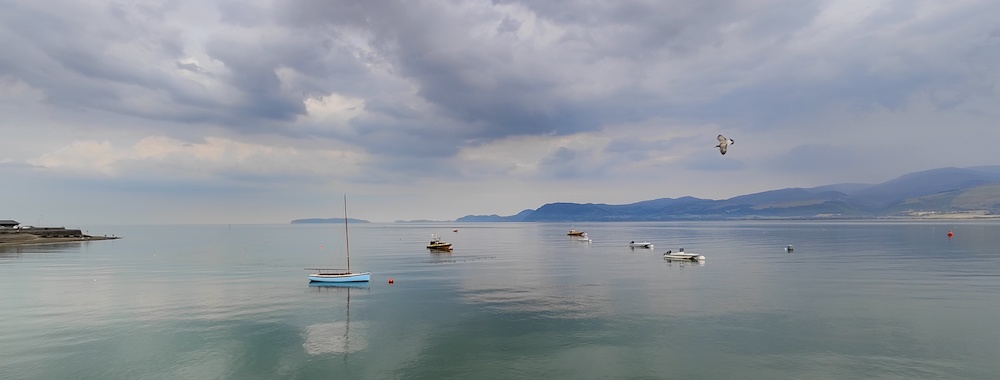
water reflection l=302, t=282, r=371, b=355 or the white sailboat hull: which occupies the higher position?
the white sailboat hull

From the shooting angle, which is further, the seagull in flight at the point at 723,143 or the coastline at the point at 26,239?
the coastline at the point at 26,239

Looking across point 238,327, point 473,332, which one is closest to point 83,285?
point 238,327

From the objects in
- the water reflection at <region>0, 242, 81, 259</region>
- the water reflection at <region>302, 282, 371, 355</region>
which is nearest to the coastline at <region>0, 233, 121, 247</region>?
the water reflection at <region>0, 242, 81, 259</region>

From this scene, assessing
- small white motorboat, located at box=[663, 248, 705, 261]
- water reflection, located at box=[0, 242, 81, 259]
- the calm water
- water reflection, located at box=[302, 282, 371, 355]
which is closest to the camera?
the calm water

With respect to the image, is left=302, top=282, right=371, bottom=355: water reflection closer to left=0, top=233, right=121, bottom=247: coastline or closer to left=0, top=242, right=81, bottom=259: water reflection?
left=0, top=242, right=81, bottom=259: water reflection

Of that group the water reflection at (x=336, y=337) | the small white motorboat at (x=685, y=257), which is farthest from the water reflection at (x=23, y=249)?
the small white motorboat at (x=685, y=257)

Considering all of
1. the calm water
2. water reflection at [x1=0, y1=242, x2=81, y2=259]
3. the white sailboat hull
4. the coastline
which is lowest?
the calm water

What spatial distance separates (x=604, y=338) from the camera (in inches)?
1438

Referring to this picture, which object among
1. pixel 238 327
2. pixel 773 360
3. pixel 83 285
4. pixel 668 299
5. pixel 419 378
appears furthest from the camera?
pixel 83 285

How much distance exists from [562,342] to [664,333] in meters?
8.66

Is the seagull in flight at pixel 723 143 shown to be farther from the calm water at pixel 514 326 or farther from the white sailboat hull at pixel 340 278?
the white sailboat hull at pixel 340 278

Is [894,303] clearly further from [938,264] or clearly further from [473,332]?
[938,264]

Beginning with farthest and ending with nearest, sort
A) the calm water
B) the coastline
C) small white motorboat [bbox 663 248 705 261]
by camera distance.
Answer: the coastline < small white motorboat [bbox 663 248 705 261] < the calm water

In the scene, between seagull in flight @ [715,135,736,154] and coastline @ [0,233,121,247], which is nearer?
seagull in flight @ [715,135,736,154]
